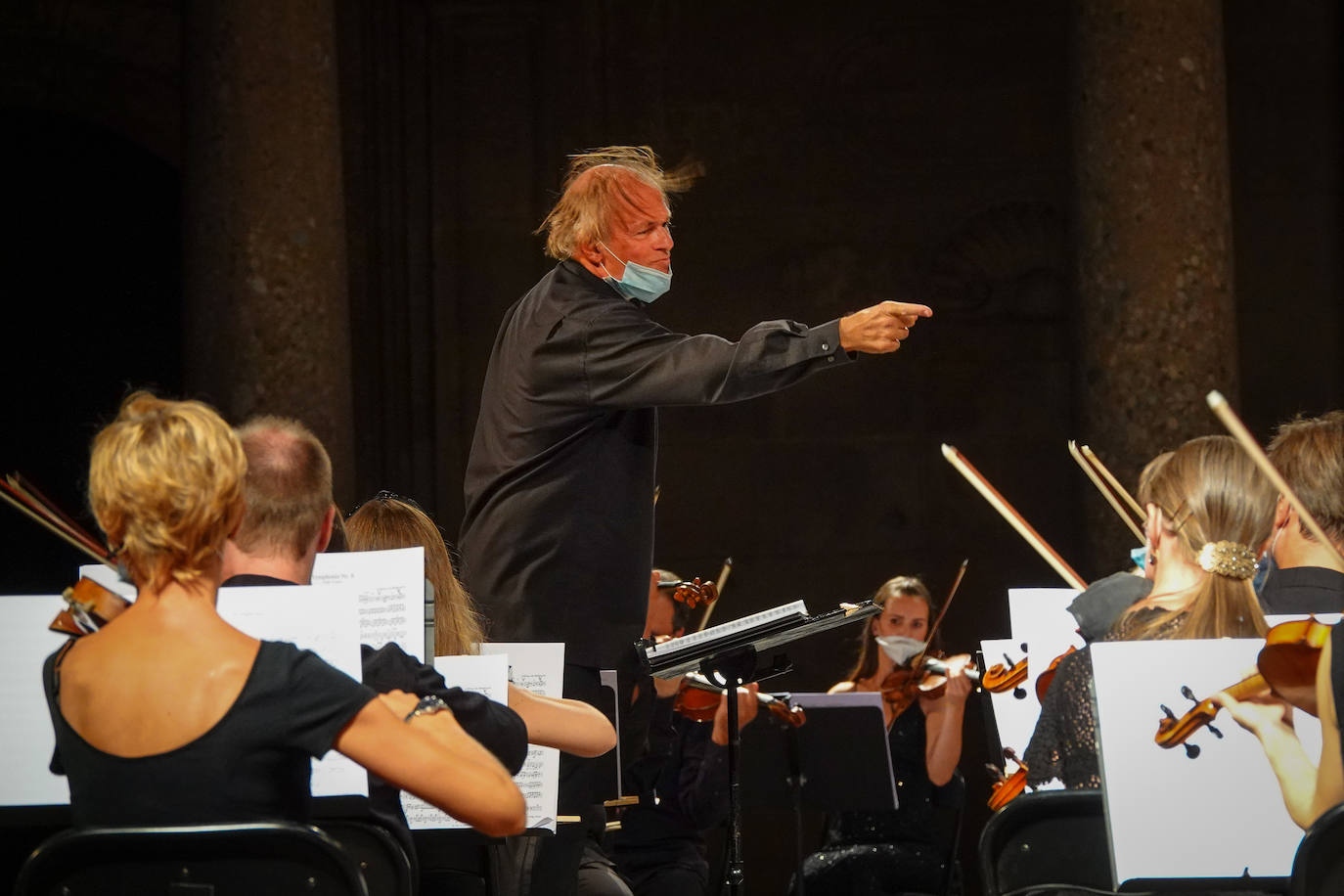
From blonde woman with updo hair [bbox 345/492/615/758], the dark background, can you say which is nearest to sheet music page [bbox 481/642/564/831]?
blonde woman with updo hair [bbox 345/492/615/758]

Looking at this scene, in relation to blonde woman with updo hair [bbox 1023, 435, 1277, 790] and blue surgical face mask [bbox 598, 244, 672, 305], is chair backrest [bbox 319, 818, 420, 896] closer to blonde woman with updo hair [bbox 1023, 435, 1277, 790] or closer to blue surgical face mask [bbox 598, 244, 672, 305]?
blonde woman with updo hair [bbox 1023, 435, 1277, 790]

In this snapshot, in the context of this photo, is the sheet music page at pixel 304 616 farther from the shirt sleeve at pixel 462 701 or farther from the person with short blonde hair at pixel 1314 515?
the person with short blonde hair at pixel 1314 515

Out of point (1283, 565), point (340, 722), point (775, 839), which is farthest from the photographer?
point (775, 839)

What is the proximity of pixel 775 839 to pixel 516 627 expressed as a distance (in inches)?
156

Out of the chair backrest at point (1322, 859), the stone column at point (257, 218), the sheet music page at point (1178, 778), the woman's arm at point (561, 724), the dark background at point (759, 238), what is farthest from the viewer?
the dark background at point (759, 238)

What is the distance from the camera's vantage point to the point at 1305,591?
3102 mm

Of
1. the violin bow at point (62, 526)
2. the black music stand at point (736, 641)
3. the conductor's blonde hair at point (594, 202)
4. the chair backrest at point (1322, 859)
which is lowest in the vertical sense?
the chair backrest at point (1322, 859)

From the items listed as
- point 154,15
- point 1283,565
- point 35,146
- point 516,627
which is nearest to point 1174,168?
point 1283,565

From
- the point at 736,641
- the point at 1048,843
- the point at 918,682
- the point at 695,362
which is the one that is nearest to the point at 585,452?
the point at 695,362

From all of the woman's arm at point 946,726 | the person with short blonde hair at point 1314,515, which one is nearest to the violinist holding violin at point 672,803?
the woman's arm at point 946,726

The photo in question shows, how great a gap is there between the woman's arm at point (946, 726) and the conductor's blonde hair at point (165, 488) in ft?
12.7

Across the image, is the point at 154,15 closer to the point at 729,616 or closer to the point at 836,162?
the point at 836,162

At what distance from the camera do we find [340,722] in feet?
6.05

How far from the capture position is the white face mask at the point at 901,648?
231 inches
